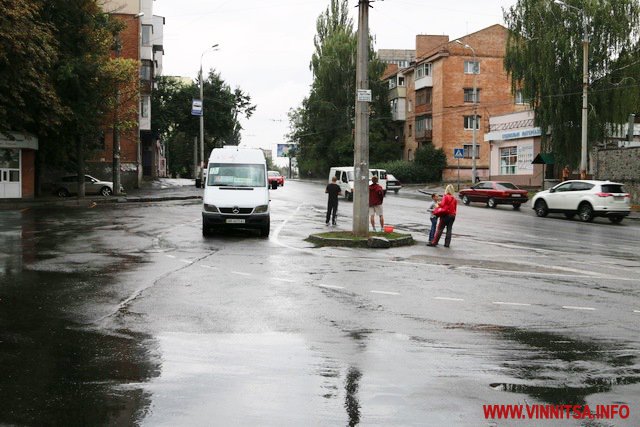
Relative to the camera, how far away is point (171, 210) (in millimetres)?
30625

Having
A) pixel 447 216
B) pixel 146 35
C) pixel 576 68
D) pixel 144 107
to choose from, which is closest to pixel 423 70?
pixel 146 35

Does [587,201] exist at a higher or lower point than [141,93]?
lower

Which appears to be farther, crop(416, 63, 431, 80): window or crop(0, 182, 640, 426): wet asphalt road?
crop(416, 63, 431, 80): window

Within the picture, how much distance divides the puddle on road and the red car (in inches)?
1225

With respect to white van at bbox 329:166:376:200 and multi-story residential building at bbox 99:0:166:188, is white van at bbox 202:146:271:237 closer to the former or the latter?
white van at bbox 329:166:376:200

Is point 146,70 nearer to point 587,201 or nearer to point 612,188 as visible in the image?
point 587,201

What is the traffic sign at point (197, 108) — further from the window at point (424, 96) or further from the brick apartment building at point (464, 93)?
the window at point (424, 96)

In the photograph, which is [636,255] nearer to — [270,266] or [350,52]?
[270,266]

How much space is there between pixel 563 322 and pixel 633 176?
1285 inches

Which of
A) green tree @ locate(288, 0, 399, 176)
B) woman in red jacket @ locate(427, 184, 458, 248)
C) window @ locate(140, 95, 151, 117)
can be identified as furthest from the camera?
green tree @ locate(288, 0, 399, 176)

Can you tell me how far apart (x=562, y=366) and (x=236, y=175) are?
15.4 m

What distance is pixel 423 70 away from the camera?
73.2 m

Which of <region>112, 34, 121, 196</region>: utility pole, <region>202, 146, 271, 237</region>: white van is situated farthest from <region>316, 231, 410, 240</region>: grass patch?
<region>112, 34, 121, 196</region>: utility pole

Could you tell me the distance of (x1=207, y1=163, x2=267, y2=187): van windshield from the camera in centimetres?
2091
